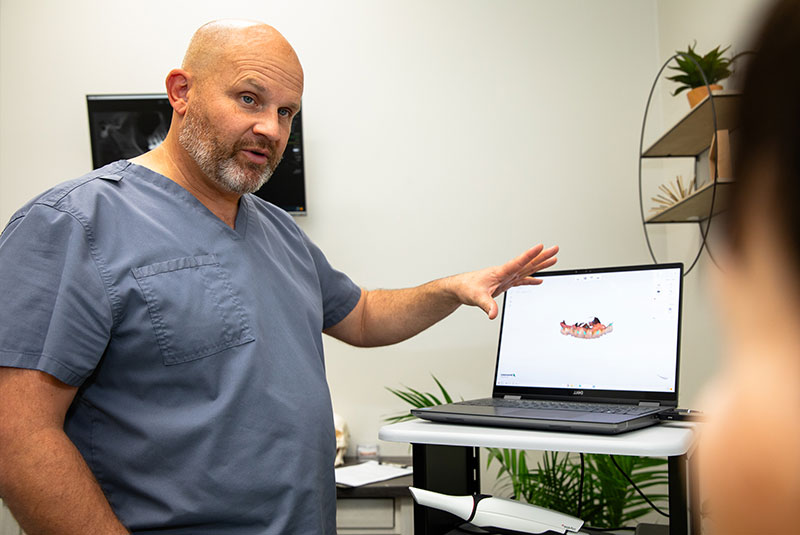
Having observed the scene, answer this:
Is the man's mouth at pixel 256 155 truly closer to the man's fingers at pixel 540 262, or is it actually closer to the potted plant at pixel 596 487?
the man's fingers at pixel 540 262

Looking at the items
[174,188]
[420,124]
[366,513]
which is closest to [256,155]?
[174,188]

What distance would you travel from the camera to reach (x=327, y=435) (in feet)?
4.16

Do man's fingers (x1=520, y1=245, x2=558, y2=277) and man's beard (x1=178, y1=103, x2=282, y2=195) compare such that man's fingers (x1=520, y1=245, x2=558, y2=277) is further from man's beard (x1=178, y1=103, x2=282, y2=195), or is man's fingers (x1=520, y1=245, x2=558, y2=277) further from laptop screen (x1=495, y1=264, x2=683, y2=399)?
man's beard (x1=178, y1=103, x2=282, y2=195)

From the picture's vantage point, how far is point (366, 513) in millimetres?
2078

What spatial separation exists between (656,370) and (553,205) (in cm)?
128

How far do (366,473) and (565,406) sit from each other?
1091mm

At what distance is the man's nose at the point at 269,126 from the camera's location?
1.28m

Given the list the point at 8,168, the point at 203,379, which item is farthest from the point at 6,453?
the point at 8,168

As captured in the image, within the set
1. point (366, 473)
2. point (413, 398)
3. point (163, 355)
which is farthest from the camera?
point (413, 398)

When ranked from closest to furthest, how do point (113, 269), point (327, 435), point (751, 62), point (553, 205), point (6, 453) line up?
1. point (751, 62)
2. point (6, 453)
3. point (113, 269)
4. point (327, 435)
5. point (553, 205)

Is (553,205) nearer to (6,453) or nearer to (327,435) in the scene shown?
(327,435)

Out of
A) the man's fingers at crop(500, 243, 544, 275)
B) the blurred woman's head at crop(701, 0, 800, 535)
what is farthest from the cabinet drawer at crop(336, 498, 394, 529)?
the blurred woman's head at crop(701, 0, 800, 535)

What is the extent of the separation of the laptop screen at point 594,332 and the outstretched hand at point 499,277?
144 mm

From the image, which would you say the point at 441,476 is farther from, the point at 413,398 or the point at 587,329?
the point at 413,398
